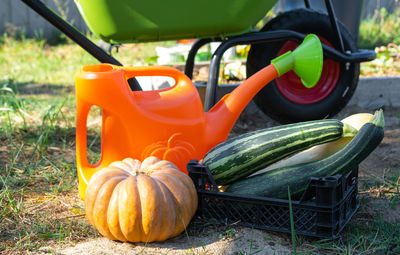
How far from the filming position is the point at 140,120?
181 centimetres

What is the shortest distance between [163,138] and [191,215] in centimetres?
42

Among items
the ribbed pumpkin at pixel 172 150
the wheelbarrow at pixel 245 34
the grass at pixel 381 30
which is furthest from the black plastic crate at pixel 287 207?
the grass at pixel 381 30

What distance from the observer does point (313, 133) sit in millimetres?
1638

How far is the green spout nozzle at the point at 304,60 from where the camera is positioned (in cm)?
211

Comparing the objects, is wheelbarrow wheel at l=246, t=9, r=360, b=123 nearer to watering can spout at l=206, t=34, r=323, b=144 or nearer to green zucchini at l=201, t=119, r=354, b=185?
watering can spout at l=206, t=34, r=323, b=144

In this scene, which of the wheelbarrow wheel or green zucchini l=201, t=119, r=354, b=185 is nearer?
green zucchini l=201, t=119, r=354, b=185

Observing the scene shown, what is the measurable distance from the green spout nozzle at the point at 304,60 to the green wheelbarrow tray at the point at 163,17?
41 cm

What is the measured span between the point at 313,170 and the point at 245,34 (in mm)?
1133

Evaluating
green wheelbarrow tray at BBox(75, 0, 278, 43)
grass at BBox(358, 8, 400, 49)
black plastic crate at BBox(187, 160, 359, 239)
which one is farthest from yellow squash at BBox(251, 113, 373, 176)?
grass at BBox(358, 8, 400, 49)

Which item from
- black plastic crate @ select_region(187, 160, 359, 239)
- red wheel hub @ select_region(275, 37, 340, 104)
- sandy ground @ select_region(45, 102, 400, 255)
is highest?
red wheel hub @ select_region(275, 37, 340, 104)

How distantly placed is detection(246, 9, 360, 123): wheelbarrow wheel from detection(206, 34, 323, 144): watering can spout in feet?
1.79

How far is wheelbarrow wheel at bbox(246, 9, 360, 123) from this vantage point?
2.73m

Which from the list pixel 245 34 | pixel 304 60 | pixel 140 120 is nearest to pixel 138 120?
pixel 140 120

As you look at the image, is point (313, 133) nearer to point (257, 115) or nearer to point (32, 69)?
point (257, 115)
